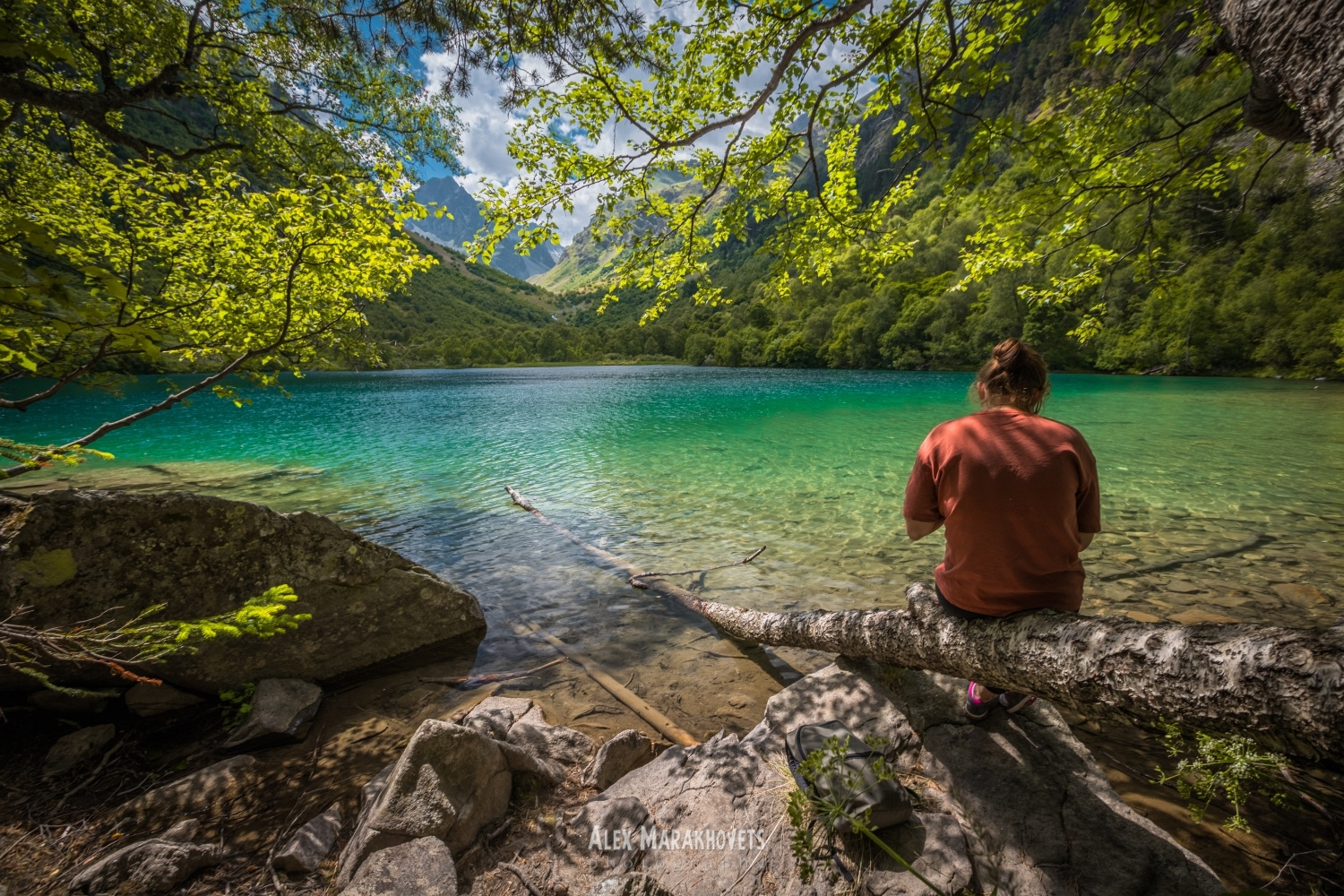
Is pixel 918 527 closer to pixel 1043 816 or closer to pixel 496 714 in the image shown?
pixel 1043 816

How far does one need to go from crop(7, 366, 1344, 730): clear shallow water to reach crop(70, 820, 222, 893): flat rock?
2.85 m

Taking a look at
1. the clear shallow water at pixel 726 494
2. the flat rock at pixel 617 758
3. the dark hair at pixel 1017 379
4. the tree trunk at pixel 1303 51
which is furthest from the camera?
the clear shallow water at pixel 726 494

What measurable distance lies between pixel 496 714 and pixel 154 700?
3.07m

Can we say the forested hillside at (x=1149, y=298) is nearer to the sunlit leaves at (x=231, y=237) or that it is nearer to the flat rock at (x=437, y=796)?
the sunlit leaves at (x=231, y=237)

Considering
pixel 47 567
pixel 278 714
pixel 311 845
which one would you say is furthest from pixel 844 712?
pixel 47 567

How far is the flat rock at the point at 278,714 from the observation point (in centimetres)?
401

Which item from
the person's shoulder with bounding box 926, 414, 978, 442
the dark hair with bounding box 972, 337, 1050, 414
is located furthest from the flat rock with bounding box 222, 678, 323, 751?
the dark hair with bounding box 972, 337, 1050, 414

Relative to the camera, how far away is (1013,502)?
270 cm

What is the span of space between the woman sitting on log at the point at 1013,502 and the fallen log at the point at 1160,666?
0.20m

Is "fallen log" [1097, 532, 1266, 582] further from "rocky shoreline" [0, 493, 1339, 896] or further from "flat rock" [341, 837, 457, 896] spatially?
"flat rock" [341, 837, 457, 896]

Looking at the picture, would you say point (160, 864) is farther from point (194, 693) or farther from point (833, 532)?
point (833, 532)

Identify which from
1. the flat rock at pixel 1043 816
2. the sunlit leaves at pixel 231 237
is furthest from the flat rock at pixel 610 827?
the sunlit leaves at pixel 231 237

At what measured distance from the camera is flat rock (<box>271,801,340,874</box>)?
9.04 feet

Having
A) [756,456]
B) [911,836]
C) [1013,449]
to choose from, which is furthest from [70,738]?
[756,456]
